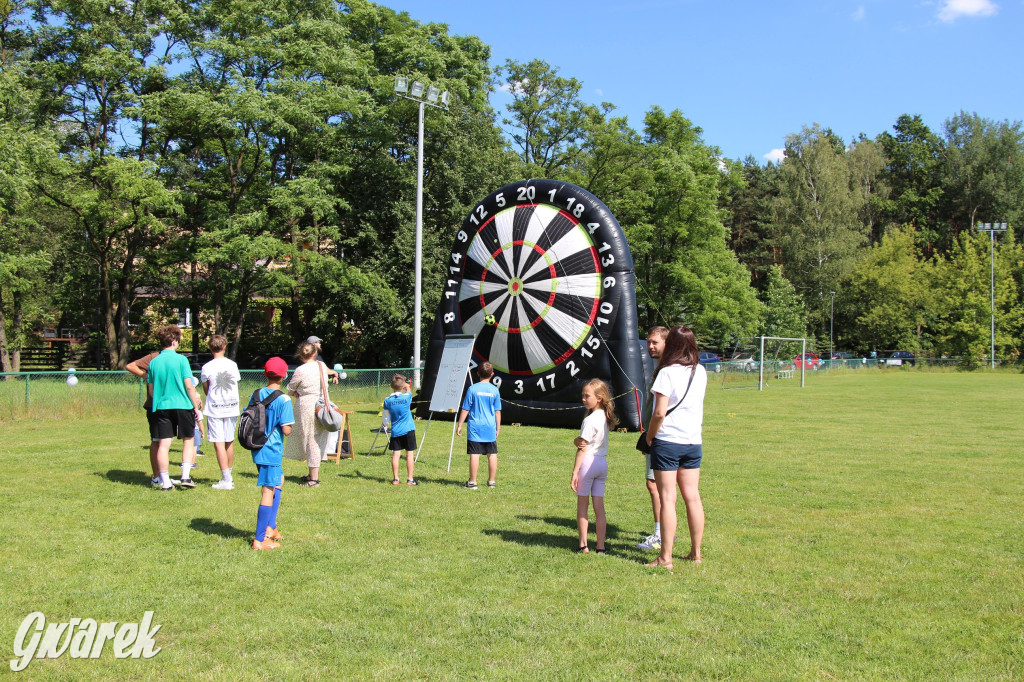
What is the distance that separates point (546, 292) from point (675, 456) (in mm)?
9615

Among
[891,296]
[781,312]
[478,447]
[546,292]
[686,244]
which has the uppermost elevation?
[686,244]

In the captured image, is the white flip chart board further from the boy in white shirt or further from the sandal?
the sandal

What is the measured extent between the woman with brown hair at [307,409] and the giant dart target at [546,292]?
6068mm

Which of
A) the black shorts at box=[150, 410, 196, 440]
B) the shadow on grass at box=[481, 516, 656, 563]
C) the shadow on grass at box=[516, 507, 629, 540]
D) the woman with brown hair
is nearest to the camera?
the shadow on grass at box=[481, 516, 656, 563]

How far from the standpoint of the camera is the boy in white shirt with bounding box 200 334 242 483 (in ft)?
28.2

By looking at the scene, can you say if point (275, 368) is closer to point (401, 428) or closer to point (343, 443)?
point (401, 428)

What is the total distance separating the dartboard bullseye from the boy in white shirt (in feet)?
24.2

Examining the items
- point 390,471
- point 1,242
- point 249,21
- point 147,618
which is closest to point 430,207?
point 249,21

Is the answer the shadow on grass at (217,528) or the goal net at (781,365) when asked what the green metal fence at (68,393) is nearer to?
the shadow on grass at (217,528)

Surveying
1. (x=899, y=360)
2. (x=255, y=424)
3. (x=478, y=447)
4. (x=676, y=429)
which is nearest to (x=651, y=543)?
(x=676, y=429)

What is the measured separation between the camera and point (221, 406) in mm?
8656

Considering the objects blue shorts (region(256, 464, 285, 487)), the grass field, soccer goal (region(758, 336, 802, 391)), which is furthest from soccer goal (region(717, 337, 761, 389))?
blue shorts (region(256, 464, 285, 487))

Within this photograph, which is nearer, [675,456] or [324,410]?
[675,456]

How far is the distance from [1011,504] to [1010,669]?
516 cm
